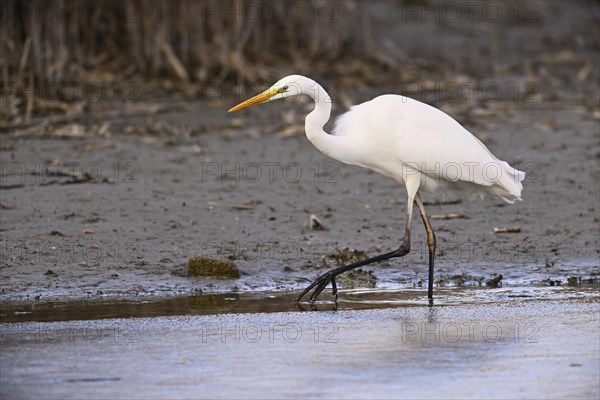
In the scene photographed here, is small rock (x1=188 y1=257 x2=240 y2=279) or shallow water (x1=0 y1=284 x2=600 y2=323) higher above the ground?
small rock (x1=188 y1=257 x2=240 y2=279)

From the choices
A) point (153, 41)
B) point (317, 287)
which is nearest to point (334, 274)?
point (317, 287)

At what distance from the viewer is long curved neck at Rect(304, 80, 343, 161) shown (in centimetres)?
799

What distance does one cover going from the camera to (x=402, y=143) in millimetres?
8086

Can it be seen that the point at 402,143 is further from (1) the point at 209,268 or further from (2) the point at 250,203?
(2) the point at 250,203

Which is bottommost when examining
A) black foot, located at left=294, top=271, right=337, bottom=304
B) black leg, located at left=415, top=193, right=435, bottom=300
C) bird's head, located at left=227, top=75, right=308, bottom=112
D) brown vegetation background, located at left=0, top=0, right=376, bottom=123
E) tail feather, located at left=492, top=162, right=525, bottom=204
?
black foot, located at left=294, top=271, right=337, bottom=304

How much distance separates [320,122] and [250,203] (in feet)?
7.99

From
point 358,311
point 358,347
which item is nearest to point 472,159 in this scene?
point 358,311

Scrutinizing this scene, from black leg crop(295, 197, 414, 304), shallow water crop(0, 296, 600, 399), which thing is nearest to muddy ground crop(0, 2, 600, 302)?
black leg crop(295, 197, 414, 304)

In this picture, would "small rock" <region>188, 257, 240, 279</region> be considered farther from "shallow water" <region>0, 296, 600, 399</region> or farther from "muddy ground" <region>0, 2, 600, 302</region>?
"shallow water" <region>0, 296, 600, 399</region>

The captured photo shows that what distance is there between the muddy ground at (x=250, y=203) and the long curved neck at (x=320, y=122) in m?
1.01

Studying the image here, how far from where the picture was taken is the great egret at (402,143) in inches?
317

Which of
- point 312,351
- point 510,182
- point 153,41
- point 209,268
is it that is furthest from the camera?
point 153,41

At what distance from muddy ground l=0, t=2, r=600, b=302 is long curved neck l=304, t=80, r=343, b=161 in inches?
39.6

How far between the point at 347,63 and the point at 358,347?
12.1m
